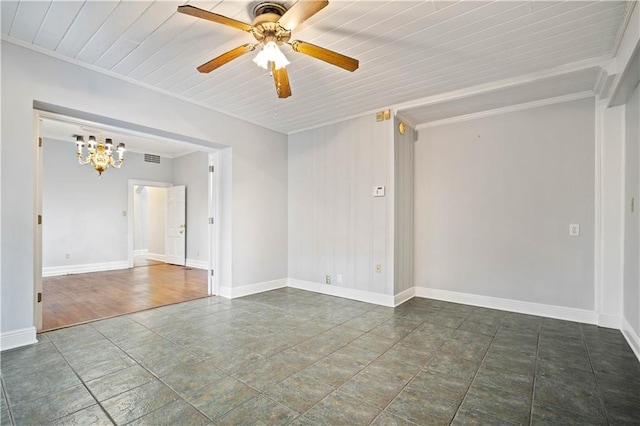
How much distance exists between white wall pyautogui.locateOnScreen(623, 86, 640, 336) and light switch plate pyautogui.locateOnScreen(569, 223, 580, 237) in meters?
0.41

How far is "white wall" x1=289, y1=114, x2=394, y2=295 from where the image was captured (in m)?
4.17

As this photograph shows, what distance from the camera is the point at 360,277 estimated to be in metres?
4.38

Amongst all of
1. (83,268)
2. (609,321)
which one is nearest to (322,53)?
(609,321)

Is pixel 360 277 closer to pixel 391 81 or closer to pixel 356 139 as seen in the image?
pixel 356 139

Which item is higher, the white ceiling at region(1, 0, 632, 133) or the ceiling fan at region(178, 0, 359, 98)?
the white ceiling at region(1, 0, 632, 133)

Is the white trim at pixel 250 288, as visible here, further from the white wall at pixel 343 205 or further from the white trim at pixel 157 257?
the white trim at pixel 157 257

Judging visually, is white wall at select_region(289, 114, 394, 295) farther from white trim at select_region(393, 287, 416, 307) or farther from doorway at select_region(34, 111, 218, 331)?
doorway at select_region(34, 111, 218, 331)

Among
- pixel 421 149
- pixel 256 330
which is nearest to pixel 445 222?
pixel 421 149

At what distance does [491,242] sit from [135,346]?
423 centimetres

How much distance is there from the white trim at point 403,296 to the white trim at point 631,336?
87.7 inches

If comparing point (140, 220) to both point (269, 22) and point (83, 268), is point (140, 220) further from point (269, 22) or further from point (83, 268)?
point (269, 22)

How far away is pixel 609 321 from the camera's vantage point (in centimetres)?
321

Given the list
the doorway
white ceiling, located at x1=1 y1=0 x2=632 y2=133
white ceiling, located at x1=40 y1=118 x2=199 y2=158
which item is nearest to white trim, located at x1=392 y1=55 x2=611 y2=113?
white ceiling, located at x1=1 y1=0 x2=632 y2=133

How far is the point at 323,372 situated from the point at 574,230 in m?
3.31
